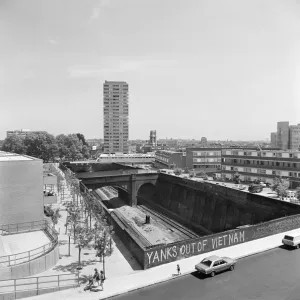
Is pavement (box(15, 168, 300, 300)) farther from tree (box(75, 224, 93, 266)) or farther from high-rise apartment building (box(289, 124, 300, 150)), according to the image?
high-rise apartment building (box(289, 124, 300, 150))

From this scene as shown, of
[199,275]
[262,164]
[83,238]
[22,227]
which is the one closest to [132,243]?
[83,238]

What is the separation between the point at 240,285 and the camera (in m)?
21.5

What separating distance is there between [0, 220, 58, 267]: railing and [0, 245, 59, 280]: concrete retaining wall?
0.42 metres

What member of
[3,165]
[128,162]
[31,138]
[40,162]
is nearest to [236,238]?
[40,162]

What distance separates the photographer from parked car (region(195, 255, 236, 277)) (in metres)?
23.1

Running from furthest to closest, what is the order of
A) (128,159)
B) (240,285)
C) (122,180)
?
(128,159) → (122,180) → (240,285)

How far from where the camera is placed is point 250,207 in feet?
174

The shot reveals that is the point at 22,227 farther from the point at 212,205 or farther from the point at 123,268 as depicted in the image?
the point at 212,205

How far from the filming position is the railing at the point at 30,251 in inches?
930

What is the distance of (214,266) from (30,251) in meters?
15.7

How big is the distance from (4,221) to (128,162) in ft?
395

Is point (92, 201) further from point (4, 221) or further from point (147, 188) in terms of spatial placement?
point (147, 188)

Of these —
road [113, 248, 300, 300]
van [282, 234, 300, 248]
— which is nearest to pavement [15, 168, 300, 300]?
road [113, 248, 300, 300]

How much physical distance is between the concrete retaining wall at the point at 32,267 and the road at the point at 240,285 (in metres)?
8.13
